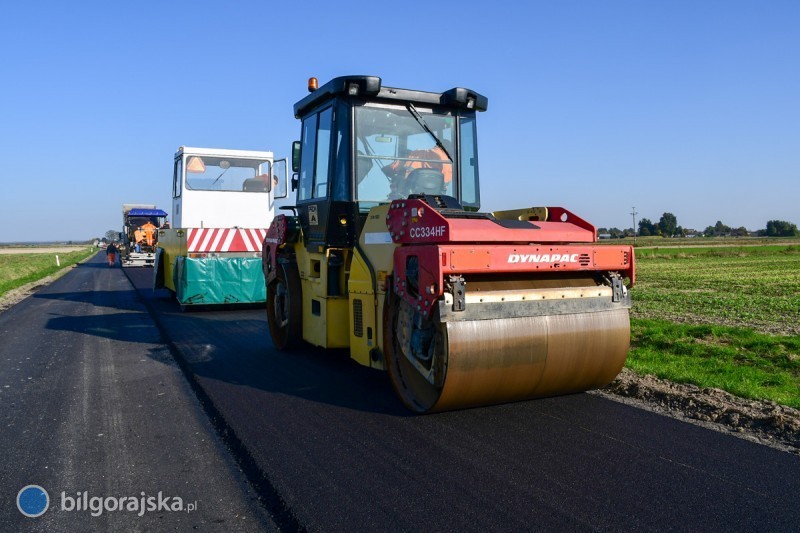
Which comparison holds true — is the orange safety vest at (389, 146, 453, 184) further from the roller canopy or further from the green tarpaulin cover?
the roller canopy

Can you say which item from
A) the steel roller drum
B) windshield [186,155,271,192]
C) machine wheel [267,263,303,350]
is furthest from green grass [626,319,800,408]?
windshield [186,155,271,192]

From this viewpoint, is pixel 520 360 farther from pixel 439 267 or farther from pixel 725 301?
pixel 725 301

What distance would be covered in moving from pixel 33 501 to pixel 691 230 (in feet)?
386

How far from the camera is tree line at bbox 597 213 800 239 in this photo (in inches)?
3738

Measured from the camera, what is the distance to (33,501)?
145 inches

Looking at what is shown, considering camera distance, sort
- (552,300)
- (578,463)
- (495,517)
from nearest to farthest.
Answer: (495,517)
(578,463)
(552,300)

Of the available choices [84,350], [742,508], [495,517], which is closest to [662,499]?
[742,508]

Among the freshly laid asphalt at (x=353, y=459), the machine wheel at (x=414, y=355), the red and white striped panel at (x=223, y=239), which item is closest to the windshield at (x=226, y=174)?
the red and white striped panel at (x=223, y=239)

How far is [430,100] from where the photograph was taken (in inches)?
258

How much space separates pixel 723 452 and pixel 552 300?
1.51 meters

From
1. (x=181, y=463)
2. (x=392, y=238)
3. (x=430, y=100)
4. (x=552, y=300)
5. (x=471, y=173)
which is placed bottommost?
(x=181, y=463)

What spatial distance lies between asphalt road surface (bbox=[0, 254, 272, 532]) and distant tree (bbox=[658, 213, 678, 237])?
106497mm

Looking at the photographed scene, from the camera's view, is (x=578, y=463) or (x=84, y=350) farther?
(x=84, y=350)

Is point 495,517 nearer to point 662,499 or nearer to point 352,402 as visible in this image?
point 662,499
